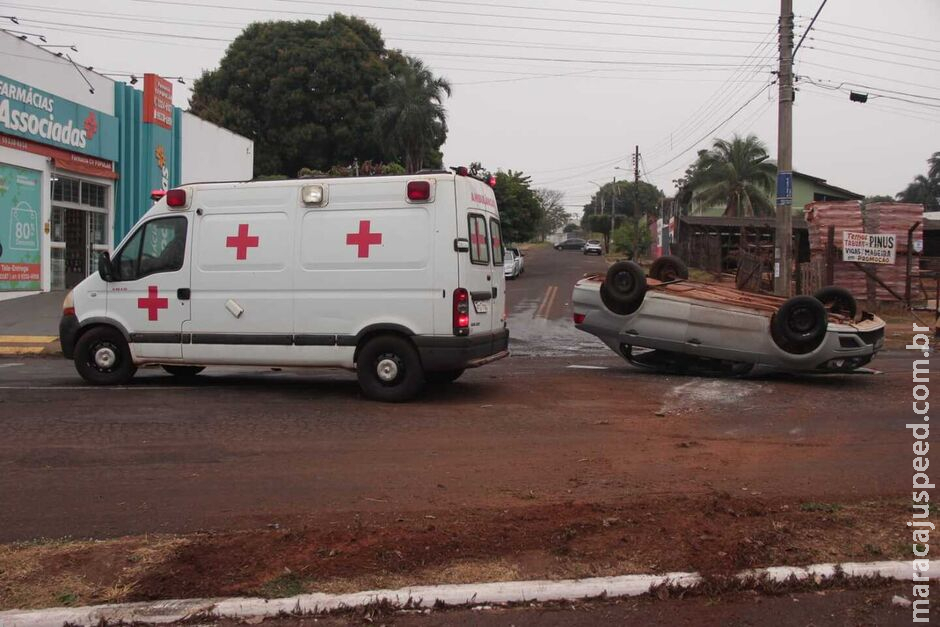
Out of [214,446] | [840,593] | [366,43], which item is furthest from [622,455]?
[366,43]

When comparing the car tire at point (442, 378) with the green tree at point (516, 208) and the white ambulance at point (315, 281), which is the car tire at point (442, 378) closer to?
the white ambulance at point (315, 281)

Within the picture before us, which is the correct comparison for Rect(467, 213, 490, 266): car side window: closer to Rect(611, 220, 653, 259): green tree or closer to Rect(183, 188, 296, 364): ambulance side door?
Rect(183, 188, 296, 364): ambulance side door

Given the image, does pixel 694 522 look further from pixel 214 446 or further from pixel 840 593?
pixel 214 446

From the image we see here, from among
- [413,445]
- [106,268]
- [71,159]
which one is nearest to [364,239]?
[413,445]

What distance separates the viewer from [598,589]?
4.03m

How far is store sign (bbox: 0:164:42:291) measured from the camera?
66.0 ft

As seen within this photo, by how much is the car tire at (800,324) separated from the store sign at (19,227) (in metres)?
18.4

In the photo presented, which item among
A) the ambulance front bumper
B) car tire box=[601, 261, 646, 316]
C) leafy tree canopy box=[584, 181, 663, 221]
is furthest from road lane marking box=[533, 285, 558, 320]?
leafy tree canopy box=[584, 181, 663, 221]

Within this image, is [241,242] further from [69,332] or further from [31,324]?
[31,324]

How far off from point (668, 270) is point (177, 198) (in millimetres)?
7394

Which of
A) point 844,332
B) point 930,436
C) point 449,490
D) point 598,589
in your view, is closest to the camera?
point 598,589

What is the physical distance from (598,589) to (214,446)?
168 inches

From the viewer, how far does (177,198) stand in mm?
9586

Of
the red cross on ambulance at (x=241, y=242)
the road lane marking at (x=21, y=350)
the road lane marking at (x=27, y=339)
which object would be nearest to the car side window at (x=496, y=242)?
the red cross on ambulance at (x=241, y=242)
